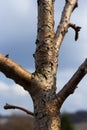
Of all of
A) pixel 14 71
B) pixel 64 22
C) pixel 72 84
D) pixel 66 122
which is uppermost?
pixel 66 122

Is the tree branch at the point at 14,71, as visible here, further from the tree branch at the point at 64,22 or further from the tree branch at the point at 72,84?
the tree branch at the point at 64,22

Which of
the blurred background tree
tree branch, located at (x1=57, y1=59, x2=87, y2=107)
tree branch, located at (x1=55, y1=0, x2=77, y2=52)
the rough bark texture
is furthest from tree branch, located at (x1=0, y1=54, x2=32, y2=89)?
the blurred background tree

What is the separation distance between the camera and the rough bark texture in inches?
102

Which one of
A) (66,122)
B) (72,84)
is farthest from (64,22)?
(66,122)

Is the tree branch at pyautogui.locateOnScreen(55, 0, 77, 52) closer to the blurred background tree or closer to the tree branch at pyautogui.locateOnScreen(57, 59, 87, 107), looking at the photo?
the tree branch at pyautogui.locateOnScreen(57, 59, 87, 107)

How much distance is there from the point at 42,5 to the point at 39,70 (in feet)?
1.43

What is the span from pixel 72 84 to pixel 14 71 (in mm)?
308

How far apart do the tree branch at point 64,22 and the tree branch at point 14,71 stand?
363 millimetres

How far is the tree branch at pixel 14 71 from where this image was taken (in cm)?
258

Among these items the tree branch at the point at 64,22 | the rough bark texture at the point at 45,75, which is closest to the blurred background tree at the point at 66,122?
the tree branch at the point at 64,22

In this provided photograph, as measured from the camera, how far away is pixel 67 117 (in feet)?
92.5

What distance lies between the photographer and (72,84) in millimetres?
2588

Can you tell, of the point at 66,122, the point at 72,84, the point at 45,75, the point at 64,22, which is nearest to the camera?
the point at 72,84

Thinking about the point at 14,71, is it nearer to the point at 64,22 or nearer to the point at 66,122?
the point at 64,22
